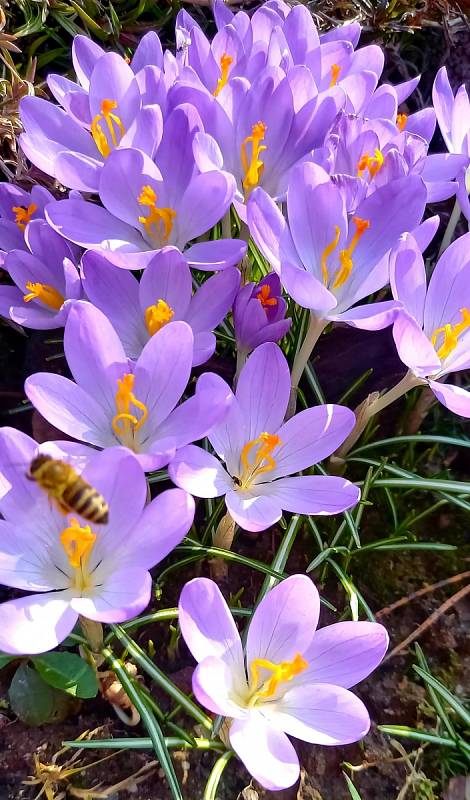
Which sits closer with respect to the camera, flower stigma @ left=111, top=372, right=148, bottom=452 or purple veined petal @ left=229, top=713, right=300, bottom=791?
purple veined petal @ left=229, top=713, right=300, bottom=791

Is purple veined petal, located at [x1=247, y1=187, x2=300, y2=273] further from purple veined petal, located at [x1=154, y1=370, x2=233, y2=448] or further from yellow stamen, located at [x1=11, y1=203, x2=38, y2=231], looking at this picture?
yellow stamen, located at [x1=11, y1=203, x2=38, y2=231]

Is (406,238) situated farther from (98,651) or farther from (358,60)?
Result: (98,651)

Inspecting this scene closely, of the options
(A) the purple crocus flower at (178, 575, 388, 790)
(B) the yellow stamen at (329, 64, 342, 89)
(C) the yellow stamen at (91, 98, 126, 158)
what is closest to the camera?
(A) the purple crocus flower at (178, 575, 388, 790)

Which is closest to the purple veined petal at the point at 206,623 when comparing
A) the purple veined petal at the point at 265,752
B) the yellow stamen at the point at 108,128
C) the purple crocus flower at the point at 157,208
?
the purple veined petal at the point at 265,752

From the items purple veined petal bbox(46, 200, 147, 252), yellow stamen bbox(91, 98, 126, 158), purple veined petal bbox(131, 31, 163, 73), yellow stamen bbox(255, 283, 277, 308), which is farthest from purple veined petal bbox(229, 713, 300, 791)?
purple veined petal bbox(131, 31, 163, 73)

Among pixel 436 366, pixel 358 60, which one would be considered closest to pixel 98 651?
pixel 436 366

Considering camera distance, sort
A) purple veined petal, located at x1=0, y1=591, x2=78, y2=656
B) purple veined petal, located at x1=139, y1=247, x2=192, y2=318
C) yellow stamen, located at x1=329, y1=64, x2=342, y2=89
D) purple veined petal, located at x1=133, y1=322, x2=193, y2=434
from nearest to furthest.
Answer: purple veined petal, located at x1=0, y1=591, x2=78, y2=656 < purple veined petal, located at x1=133, y1=322, x2=193, y2=434 < purple veined petal, located at x1=139, y1=247, x2=192, y2=318 < yellow stamen, located at x1=329, y1=64, x2=342, y2=89

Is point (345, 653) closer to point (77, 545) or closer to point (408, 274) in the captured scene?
point (77, 545)
